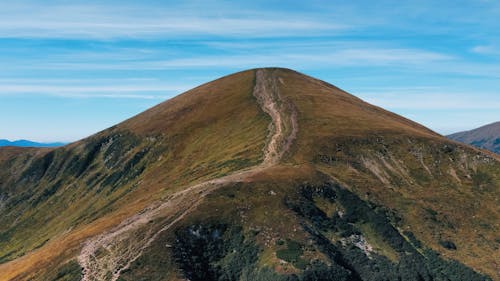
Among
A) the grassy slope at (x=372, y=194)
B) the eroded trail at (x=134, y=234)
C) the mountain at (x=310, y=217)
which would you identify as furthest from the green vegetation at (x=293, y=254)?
the eroded trail at (x=134, y=234)

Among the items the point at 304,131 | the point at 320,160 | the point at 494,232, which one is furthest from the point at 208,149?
the point at 494,232

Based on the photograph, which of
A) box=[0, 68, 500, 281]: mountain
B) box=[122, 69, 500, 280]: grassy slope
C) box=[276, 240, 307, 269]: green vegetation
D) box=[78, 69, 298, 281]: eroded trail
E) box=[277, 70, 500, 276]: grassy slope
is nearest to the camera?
box=[276, 240, 307, 269]: green vegetation

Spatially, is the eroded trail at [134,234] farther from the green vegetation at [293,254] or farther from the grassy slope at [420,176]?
the green vegetation at [293,254]

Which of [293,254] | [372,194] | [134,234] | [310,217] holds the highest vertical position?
[372,194]

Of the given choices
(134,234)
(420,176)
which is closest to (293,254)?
(134,234)

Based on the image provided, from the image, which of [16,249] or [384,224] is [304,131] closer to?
[384,224]

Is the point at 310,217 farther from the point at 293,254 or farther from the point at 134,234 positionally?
the point at 134,234

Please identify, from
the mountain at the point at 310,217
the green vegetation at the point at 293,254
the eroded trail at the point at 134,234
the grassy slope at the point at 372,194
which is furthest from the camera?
the grassy slope at the point at 372,194

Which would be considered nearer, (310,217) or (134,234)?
(134,234)

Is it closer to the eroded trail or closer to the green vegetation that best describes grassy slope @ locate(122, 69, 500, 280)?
the green vegetation

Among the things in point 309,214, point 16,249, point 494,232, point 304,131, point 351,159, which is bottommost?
point 16,249

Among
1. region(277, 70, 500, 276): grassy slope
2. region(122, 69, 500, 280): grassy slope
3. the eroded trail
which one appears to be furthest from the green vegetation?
region(277, 70, 500, 276): grassy slope
